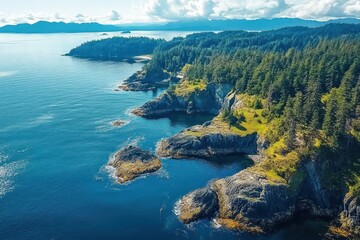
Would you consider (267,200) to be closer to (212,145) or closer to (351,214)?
(351,214)

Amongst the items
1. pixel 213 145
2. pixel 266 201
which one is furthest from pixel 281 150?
pixel 213 145

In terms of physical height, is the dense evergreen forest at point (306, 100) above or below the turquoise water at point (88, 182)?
above

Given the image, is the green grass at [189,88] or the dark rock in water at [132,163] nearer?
the dark rock in water at [132,163]

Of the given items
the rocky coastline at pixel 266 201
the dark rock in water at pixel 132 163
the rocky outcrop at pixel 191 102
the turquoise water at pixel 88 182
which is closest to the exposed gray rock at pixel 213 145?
the turquoise water at pixel 88 182

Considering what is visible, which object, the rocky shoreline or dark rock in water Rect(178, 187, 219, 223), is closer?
the rocky shoreline

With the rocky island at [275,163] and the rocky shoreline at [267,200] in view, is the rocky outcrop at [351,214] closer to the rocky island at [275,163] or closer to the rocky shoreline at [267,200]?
the rocky shoreline at [267,200]

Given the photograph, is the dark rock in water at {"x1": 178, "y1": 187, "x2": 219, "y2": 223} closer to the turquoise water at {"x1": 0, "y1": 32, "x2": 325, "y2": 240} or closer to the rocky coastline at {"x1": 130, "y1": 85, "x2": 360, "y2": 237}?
the rocky coastline at {"x1": 130, "y1": 85, "x2": 360, "y2": 237}

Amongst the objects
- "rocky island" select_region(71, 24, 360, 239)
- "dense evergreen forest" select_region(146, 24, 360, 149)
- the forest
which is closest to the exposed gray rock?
"rocky island" select_region(71, 24, 360, 239)
